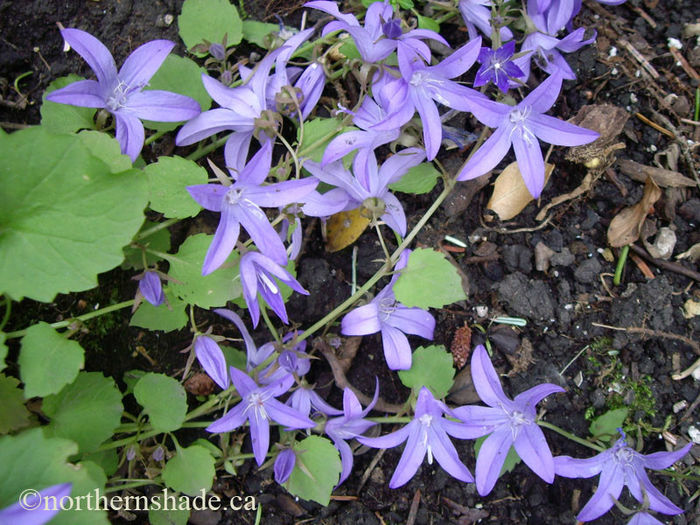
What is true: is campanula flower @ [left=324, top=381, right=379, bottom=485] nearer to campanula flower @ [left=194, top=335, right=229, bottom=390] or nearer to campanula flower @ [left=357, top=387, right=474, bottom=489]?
campanula flower @ [left=357, top=387, right=474, bottom=489]

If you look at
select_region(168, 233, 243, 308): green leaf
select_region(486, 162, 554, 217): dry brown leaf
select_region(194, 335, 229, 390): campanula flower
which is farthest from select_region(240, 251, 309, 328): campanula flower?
select_region(486, 162, 554, 217): dry brown leaf

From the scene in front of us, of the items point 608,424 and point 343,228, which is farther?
point 343,228

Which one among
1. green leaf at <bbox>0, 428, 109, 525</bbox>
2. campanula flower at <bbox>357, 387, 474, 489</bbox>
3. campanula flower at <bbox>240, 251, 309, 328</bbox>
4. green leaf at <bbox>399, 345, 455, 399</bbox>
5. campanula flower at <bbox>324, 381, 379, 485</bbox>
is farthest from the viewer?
green leaf at <bbox>399, 345, 455, 399</bbox>

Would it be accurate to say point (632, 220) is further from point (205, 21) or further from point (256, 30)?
point (205, 21)

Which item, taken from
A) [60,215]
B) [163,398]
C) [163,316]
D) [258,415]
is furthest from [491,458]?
[60,215]

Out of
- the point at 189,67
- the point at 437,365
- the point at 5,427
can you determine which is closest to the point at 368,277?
the point at 437,365

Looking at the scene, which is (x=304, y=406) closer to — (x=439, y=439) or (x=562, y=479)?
(x=439, y=439)

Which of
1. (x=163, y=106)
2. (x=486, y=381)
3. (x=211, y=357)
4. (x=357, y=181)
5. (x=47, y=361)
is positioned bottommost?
(x=486, y=381)
